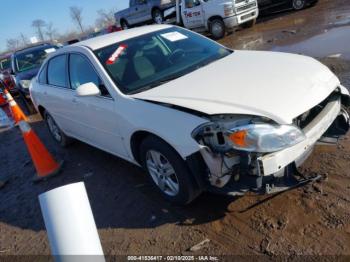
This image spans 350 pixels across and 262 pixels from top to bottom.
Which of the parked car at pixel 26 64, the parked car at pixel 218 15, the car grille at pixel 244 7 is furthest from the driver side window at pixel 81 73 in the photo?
the car grille at pixel 244 7

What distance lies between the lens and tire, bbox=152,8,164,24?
20936 mm

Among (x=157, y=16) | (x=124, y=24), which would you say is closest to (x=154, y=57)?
(x=157, y=16)

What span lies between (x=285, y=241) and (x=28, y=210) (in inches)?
125

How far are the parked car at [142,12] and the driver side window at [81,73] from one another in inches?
639

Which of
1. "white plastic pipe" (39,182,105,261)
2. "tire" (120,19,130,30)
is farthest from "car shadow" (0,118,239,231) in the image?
"tire" (120,19,130,30)

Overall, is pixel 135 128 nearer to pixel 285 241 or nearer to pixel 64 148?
pixel 285 241

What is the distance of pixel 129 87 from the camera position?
3.96 meters

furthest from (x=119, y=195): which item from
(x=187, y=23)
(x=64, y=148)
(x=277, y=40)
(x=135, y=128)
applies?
(x=187, y=23)

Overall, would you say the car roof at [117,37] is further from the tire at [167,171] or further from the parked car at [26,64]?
the parked car at [26,64]

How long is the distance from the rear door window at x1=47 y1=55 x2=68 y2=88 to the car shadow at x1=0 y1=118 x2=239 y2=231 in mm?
1241

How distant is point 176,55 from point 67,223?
9.75ft

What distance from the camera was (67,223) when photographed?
1876 mm

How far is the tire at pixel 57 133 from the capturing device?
20.5ft

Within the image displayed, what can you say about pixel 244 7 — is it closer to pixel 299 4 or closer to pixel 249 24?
pixel 249 24
